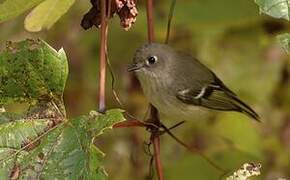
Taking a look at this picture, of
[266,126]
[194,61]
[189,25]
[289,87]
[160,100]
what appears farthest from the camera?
[266,126]

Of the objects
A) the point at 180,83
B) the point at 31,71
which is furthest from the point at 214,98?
the point at 31,71

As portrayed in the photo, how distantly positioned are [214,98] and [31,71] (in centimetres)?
118

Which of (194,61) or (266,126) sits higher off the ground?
(194,61)

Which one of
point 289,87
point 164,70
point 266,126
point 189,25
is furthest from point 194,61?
point 266,126

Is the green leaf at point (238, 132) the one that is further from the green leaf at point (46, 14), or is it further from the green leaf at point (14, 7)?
the green leaf at point (14, 7)

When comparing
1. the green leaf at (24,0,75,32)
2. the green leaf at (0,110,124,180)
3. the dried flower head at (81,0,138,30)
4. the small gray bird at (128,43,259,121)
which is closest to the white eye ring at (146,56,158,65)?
the small gray bird at (128,43,259,121)

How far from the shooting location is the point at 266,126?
366 cm

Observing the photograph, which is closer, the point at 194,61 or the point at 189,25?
the point at 194,61

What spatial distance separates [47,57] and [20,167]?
25 cm

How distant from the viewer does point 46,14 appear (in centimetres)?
189

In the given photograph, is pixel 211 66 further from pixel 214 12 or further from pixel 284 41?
pixel 284 41

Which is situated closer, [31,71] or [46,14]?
[31,71]

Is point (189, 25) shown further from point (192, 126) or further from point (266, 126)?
point (266, 126)

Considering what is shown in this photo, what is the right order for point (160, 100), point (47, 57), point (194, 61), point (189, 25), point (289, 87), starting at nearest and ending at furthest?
point (47, 57)
point (160, 100)
point (194, 61)
point (189, 25)
point (289, 87)
